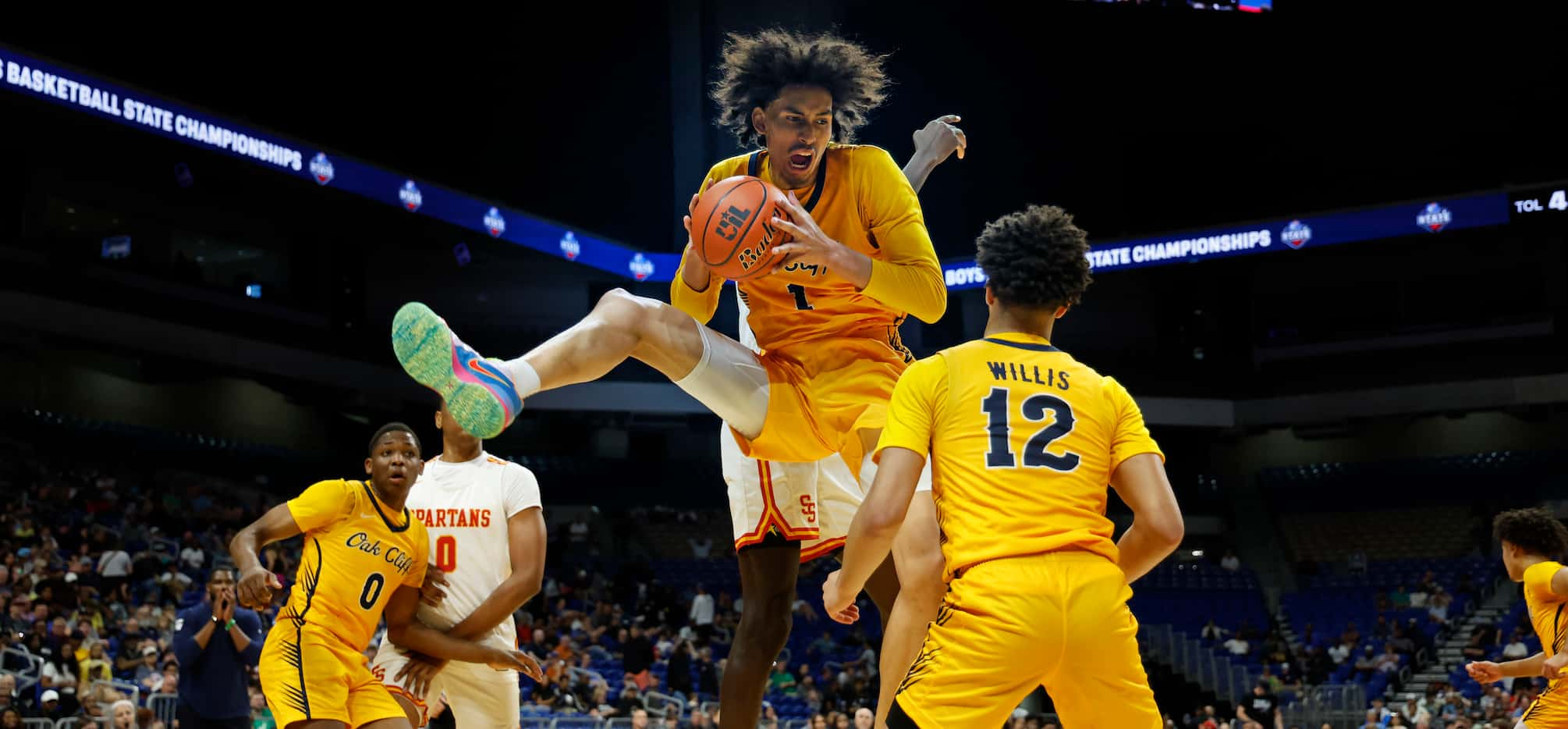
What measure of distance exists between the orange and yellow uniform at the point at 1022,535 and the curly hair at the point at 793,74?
61.6 inches

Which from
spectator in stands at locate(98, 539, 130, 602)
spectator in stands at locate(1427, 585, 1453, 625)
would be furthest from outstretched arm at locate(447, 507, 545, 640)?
spectator in stands at locate(1427, 585, 1453, 625)

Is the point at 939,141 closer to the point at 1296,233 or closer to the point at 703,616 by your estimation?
the point at 703,616

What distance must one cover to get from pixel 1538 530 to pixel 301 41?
67.9 feet

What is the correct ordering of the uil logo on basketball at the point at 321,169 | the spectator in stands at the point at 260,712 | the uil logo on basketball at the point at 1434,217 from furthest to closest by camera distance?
the uil logo on basketball at the point at 1434,217
the uil logo on basketball at the point at 321,169
the spectator in stands at the point at 260,712

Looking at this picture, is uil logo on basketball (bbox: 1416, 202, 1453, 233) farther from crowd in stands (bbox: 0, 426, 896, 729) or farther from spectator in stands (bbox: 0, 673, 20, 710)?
spectator in stands (bbox: 0, 673, 20, 710)

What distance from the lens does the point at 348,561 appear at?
552 cm

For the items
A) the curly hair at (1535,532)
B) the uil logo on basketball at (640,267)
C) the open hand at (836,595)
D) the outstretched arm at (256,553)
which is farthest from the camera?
the uil logo on basketball at (640,267)

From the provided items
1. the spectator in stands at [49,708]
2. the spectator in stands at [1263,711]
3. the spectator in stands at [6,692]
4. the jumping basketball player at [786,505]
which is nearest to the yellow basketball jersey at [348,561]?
the jumping basketball player at [786,505]

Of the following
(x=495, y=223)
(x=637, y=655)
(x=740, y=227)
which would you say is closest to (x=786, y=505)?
(x=740, y=227)

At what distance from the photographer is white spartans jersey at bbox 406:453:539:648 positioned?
227 inches

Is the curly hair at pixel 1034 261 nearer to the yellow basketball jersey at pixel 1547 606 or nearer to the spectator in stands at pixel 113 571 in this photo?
the yellow basketball jersey at pixel 1547 606

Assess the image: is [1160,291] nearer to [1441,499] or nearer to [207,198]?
[1441,499]

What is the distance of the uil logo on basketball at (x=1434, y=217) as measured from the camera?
2267 cm

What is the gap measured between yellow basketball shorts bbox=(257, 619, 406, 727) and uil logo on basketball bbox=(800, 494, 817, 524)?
75.2 inches
